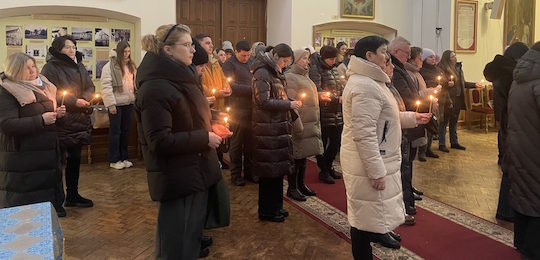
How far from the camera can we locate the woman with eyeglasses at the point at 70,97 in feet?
16.3

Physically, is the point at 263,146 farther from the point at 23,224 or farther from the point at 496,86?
the point at 23,224

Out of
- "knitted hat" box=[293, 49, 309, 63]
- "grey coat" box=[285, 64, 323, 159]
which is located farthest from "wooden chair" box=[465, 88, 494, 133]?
"knitted hat" box=[293, 49, 309, 63]

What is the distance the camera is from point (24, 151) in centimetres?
384

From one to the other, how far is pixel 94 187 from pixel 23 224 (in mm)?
4790

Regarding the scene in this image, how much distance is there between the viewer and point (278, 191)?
4.81 metres

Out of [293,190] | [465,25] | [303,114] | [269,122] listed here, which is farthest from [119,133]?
[465,25]

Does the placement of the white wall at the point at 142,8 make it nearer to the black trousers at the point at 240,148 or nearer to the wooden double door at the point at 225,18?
the wooden double door at the point at 225,18

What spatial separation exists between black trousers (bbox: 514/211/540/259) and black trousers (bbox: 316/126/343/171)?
8.98 ft

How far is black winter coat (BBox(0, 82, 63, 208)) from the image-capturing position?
3717mm

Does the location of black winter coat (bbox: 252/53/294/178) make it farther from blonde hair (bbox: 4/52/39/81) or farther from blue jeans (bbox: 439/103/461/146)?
blue jeans (bbox: 439/103/461/146)

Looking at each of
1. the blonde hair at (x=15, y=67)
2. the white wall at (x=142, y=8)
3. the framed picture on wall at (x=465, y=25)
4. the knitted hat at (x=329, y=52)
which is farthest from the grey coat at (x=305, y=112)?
the framed picture on wall at (x=465, y=25)

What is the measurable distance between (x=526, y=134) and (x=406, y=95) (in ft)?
3.83

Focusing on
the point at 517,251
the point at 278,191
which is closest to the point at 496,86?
the point at 517,251

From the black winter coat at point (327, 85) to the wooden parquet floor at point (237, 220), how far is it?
4.29 ft
